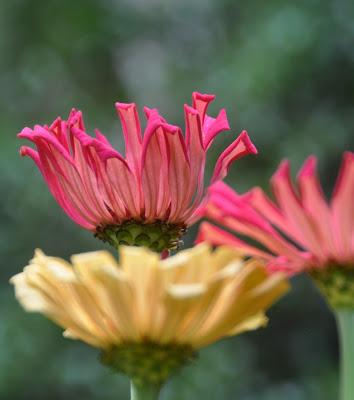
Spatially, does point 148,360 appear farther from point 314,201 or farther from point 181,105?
point 181,105

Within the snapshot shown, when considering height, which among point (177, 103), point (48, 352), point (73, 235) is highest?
point (177, 103)

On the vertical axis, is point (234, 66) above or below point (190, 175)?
below

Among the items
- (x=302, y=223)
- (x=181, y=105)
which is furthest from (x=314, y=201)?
(x=181, y=105)

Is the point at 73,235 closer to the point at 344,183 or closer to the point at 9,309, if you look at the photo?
the point at 9,309

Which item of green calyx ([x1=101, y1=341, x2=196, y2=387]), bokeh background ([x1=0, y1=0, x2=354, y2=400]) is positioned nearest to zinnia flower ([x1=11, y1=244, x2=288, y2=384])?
green calyx ([x1=101, y1=341, x2=196, y2=387])

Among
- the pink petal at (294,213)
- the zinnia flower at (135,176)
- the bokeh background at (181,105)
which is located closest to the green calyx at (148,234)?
the zinnia flower at (135,176)

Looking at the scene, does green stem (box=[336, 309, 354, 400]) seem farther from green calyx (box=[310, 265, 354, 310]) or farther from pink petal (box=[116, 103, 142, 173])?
pink petal (box=[116, 103, 142, 173])

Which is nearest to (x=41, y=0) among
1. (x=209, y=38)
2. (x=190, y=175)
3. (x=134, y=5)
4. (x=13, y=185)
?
(x=134, y=5)
